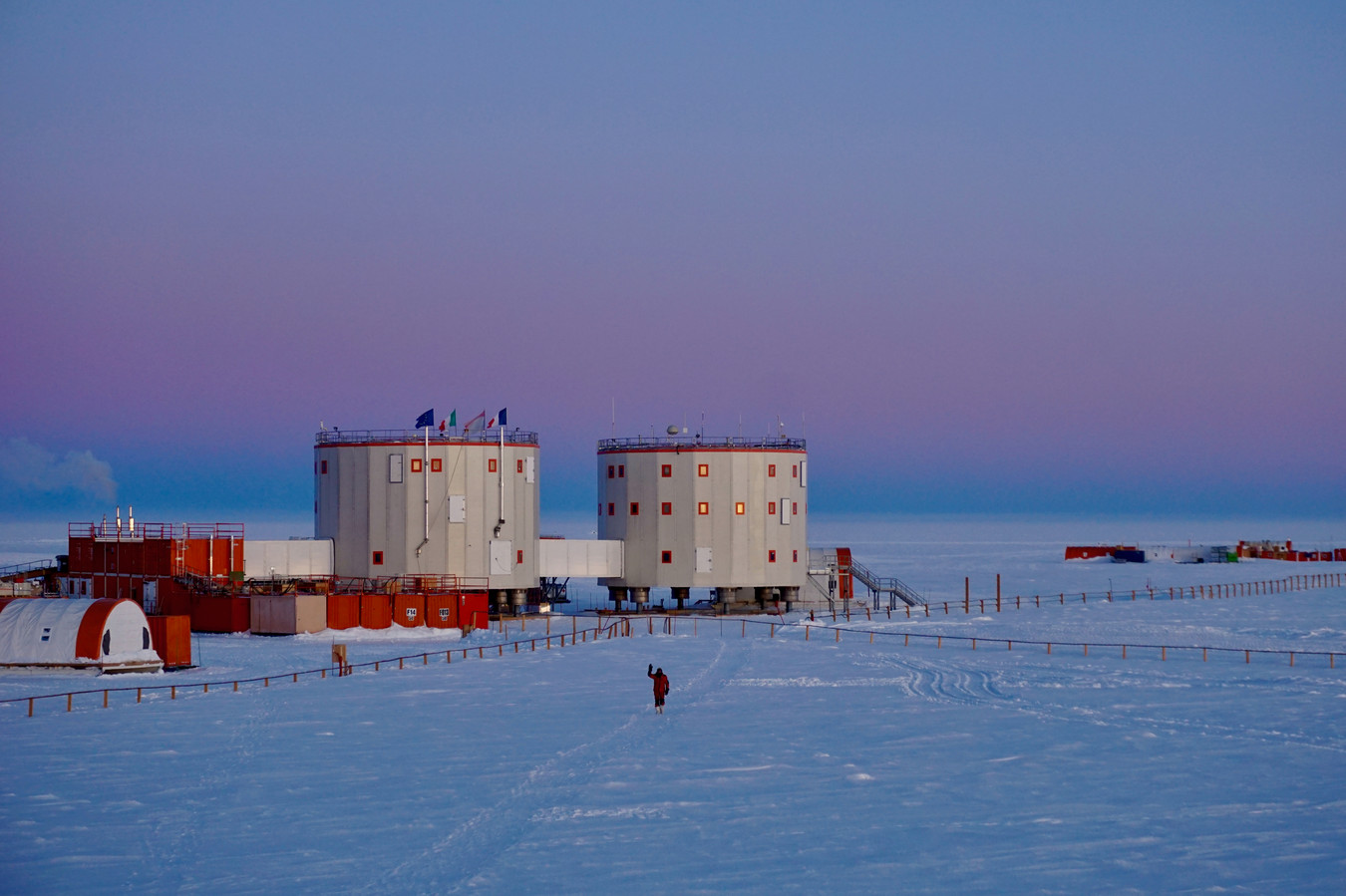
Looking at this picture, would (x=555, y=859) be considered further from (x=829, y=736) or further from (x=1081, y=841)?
(x=829, y=736)

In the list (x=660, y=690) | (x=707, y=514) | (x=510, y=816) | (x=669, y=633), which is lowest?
(x=510, y=816)

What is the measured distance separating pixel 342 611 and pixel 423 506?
863 centimetres

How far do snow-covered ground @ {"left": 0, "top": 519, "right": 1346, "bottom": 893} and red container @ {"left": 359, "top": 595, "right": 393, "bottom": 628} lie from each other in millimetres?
10915

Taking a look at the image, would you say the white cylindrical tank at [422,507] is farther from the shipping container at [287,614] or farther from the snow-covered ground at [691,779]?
the snow-covered ground at [691,779]

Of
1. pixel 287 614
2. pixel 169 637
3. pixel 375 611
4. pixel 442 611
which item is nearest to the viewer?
pixel 169 637

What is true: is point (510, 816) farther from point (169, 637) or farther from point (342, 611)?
point (342, 611)

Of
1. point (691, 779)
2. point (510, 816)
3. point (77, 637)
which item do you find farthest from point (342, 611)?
point (510, 816)

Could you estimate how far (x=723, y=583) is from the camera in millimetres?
78000

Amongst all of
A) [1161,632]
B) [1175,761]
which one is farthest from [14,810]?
[1161,632]

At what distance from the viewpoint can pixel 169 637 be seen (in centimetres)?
4922

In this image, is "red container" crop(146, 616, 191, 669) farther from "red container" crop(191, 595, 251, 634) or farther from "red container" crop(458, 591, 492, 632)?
"red container" crop(458, 591, 492, 632)

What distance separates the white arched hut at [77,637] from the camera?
154 feet

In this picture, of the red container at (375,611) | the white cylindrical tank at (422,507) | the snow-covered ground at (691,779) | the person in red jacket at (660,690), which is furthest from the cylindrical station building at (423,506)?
the person in red jacket at (660,690)

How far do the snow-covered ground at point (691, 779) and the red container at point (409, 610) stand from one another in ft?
37.3
